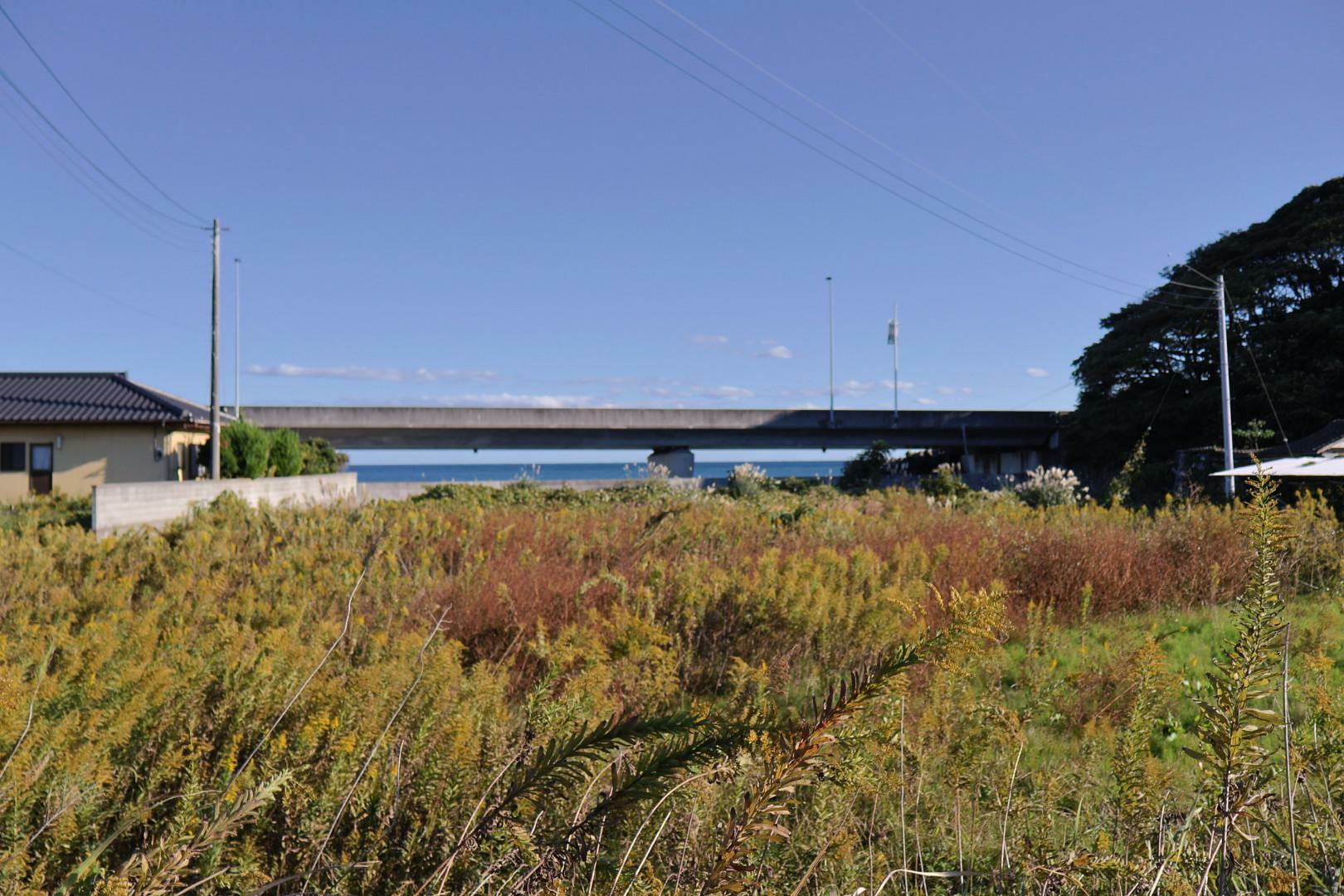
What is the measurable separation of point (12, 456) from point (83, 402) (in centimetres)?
240

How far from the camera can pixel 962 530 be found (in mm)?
8883

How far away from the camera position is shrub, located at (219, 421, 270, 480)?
27156 millimetres

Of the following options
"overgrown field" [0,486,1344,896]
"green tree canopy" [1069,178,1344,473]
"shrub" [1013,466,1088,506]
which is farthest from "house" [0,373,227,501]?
"green tree canopy" [1069,178,1344,473]

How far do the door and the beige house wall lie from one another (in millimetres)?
110

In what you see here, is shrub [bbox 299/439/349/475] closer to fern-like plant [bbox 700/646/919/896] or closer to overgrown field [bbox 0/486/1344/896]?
overgrown field [bbox 0/486/1344/896]

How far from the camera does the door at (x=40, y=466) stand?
83.8ft

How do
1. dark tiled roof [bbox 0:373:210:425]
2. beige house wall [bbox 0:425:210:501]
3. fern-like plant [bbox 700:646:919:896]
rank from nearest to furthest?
fern-like plant [bbox 700:646:919:896], dark tiled roof [bbox 0:373:210:425], beige house wall [bbox 0:425:210:501]

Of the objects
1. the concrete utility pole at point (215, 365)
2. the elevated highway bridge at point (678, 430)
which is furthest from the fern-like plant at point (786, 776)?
the elevated highway bridge at point (678, 430)

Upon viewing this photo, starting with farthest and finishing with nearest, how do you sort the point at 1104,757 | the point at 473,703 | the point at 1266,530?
the point at 1104,757 → the point at 473,703 → the point at 1266,530

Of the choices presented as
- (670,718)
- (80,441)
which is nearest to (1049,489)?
(670,718)

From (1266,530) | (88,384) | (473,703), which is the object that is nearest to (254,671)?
(473,703)

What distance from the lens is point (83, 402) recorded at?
26047mm

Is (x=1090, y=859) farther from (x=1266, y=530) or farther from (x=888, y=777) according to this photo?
(x=888, y=777)

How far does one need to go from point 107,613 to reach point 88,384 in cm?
2703
